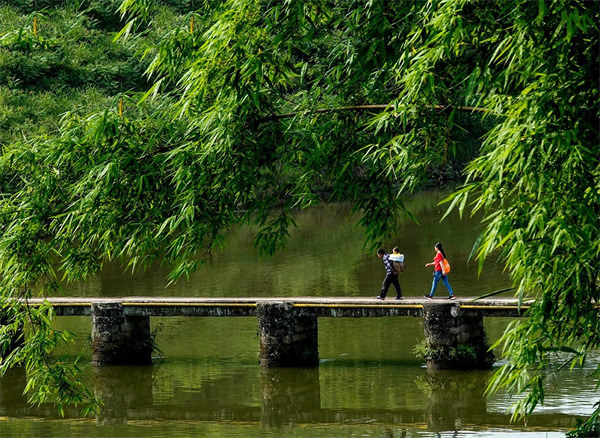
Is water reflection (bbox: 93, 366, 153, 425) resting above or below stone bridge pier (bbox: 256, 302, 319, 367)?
below

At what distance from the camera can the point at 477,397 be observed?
→ 16453 millimetres

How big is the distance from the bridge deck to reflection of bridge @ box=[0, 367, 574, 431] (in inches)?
48.4

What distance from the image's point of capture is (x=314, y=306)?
60.3 ft

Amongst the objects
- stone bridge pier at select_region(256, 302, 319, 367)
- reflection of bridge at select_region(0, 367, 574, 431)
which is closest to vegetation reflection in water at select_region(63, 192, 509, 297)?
stone bridge pier at select_region(256, 302, 319, 367)

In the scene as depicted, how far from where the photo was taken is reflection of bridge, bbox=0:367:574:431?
15.5 m

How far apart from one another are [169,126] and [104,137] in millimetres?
585

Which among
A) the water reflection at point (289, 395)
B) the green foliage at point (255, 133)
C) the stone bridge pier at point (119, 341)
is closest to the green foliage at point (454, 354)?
the water reflection at point (289, 395)

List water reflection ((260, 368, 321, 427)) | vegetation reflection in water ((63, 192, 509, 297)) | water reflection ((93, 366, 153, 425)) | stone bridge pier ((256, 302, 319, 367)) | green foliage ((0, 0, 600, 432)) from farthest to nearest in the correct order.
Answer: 1. vegetation reflection in water ((63, 192, 509, 297))
2. stone bridge pier ((256, 302, 319, 367))
3. water reflection ((93, 366, 153, 425))
4. water reflection ((260, 368, 321, 427))
5. green foliage ((0, 0, 600, 432))

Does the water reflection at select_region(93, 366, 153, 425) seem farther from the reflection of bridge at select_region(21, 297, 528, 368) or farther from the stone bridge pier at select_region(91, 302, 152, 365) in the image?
the reflection of bridge at select_region(21, 297, 528, 368)

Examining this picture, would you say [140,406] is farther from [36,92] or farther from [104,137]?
[36,92]

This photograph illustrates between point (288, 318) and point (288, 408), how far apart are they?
2.12 meters

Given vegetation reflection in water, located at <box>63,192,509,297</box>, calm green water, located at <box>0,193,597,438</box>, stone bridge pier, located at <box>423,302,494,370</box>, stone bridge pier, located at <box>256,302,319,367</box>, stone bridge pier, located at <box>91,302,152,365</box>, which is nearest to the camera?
calm green water, located at <box>0,193,597,438</box>

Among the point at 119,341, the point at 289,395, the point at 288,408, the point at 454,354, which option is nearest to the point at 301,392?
the point at 289,395

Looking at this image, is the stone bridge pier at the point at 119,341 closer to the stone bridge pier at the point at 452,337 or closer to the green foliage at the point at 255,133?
the stone bridge pier at the point at 452,337
